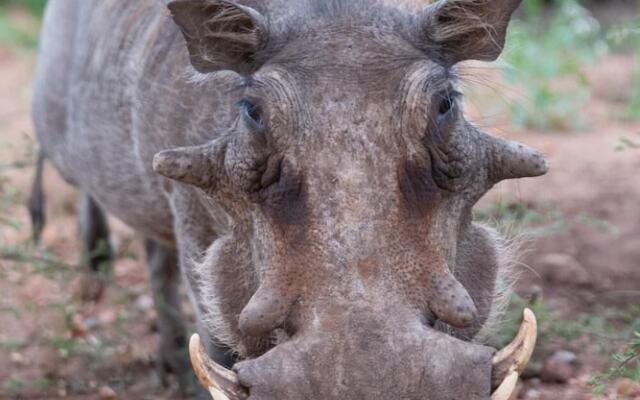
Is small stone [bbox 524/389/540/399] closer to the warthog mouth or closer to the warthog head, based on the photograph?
the warthog head

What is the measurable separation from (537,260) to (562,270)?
0.45ft

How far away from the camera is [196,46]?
3.21 m

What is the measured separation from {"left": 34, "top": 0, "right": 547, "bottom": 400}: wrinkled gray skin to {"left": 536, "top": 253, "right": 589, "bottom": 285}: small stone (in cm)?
186

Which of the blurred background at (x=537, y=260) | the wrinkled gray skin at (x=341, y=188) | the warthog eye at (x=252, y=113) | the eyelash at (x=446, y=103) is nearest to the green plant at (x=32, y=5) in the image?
the blurred background at (x=537, y=260)

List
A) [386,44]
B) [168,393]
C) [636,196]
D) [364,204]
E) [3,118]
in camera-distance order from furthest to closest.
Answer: [3,118] → [636,196] → [168,393] → [386,44] → [364,204]

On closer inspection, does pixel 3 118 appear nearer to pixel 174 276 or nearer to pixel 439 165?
pixel 174 276

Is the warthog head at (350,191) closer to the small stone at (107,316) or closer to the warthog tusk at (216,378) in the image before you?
the warthog tusk at (216,378)

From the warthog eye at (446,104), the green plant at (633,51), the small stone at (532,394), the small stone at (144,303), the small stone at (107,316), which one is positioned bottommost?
the small stone at (107,316)

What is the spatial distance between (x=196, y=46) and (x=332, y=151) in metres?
0.59

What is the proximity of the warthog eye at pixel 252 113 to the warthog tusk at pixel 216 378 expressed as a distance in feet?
1.80

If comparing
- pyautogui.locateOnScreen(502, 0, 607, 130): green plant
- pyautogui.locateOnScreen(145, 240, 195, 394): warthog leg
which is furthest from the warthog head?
pyautogui.locateOnScreen(502, 0, 607, 130): green plant

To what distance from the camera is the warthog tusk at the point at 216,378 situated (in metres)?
2.64

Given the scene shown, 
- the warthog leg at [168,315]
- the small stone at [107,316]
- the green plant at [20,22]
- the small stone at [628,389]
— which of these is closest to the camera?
the small stone at [628,389]

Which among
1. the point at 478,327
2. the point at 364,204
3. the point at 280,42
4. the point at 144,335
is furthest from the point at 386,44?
the point at 144,335
